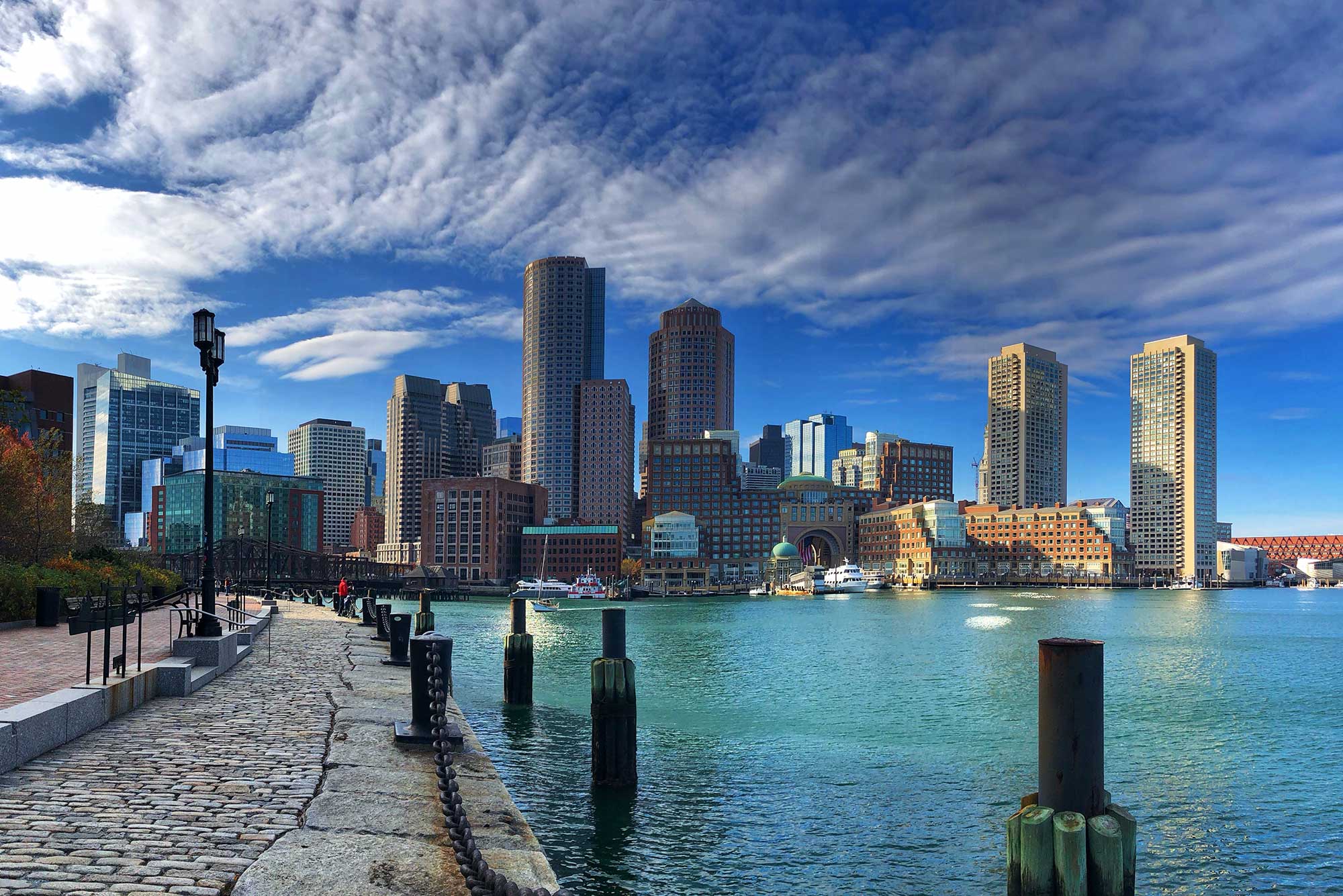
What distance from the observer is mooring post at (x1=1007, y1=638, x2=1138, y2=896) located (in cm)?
952

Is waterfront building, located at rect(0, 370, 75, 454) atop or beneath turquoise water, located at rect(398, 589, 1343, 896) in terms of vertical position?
atop

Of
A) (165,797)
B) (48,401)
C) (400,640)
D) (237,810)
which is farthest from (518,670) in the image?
(48,401)

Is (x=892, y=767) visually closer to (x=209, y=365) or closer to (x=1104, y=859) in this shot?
(x=1104, y=859)

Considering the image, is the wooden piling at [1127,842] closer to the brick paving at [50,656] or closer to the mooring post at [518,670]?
the brick paving at [50,656]

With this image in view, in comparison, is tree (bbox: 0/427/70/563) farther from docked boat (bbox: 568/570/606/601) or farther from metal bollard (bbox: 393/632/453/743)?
docked boat (bbox: 568/570/606/601)

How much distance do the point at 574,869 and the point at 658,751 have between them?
10.9 m

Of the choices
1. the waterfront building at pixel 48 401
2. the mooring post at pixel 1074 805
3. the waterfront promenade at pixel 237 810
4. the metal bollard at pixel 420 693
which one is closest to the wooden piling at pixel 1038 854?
the mooring post at pixel 1074 805

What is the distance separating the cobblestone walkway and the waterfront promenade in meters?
0.02

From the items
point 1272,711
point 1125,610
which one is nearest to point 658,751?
point 1272,711

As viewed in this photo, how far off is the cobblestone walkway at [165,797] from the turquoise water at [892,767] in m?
5.67

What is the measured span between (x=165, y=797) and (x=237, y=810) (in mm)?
1068

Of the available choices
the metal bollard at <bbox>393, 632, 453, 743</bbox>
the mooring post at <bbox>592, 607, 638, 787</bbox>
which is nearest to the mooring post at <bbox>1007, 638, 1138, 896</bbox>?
the metal bollard at <bbox>393, 632, 453, 743</bbox>

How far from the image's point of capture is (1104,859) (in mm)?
9484

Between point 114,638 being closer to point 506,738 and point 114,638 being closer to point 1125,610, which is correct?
point 506,738
